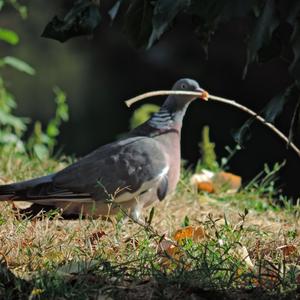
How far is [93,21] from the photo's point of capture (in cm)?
270

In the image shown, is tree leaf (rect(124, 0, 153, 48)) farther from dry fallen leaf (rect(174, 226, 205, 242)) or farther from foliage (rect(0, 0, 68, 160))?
foliage (rect(0, 0, 68, 160))

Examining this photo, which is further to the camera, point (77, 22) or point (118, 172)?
point (118, 172)

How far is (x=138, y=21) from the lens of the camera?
2703 millimetres

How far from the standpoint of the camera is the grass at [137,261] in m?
2.63

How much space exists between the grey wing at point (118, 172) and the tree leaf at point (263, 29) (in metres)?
1.79

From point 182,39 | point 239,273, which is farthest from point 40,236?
point 182,39

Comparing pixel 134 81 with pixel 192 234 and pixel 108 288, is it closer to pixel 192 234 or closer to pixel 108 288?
pixel 192 234

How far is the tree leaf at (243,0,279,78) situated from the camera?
7.66ft

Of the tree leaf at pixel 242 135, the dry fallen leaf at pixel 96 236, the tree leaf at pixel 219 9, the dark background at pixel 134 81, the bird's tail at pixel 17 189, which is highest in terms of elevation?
the tree leaf at pixel 219 9

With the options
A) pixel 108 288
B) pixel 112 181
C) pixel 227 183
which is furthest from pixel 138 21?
pixel 227 183

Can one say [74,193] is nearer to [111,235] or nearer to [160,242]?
[111,235]

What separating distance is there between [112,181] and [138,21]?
1551 mm

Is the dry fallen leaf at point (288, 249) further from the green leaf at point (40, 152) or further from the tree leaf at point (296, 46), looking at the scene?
the green leaf at point (40, 152)

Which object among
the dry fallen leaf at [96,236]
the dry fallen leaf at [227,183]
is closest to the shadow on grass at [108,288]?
the dry fallen leaf at [96,236]
